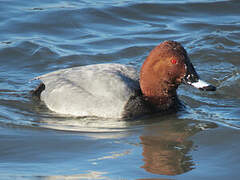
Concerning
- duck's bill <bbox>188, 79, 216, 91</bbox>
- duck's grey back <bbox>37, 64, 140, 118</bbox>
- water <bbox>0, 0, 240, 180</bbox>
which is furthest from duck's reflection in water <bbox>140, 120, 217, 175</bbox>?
duck's grey back <bbox>37, 64, 140, 118</bbox>

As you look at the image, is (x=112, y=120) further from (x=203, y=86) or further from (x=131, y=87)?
(x=203, y=86)

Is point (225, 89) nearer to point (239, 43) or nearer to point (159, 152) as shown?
point (239, 43)

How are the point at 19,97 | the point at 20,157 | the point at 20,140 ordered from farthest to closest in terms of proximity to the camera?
the point at 19,97, the point at 20,140, the point at 20,157

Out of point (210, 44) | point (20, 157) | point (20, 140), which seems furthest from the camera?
point (210, 44)

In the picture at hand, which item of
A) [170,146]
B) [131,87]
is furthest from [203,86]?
[170,146]

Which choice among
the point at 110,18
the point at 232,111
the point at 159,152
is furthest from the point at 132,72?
the point at 110,18

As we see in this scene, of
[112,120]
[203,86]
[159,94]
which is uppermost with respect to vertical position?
[203,86]

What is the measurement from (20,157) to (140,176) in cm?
125

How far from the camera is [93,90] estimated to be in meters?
6.47

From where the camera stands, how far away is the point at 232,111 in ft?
22.4

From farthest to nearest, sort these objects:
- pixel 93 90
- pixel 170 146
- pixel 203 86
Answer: pixel 93 90
pixel 203 86
pixel 170 146

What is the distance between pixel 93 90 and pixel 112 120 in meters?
0.48

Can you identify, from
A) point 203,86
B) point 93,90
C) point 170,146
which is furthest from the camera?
point 93,90

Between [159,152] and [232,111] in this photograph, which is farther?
[232,111]
